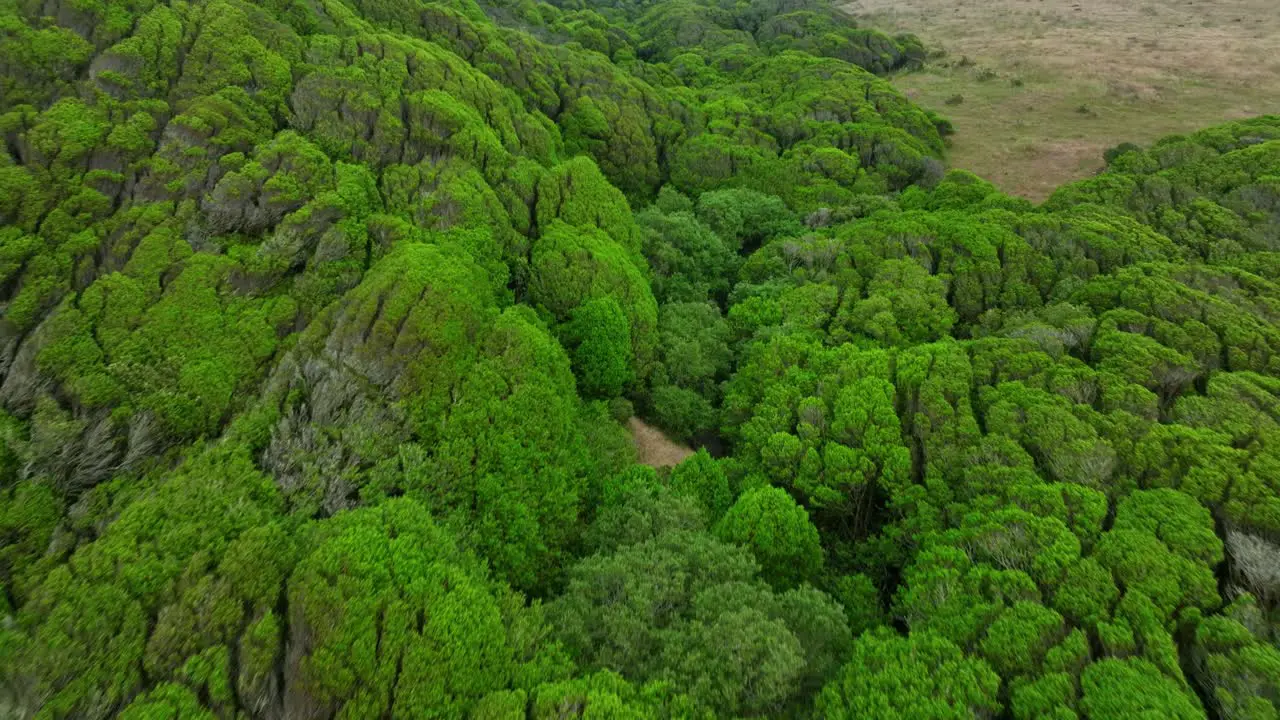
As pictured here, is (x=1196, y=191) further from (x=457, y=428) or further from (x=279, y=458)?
(x=279, y=458)

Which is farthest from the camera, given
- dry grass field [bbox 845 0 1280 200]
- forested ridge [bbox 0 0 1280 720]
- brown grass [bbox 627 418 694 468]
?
dry grass field [bbox 845 0 1280 200]

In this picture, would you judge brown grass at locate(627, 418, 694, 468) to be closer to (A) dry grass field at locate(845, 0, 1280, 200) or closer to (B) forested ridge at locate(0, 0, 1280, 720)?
(B) forested ridge at locate(0, 0, 1280, 720)

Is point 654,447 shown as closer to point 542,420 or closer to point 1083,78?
point 542,420

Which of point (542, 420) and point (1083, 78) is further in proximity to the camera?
point (1083, 78)

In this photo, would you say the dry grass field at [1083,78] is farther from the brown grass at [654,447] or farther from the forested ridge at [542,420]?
the brown grass at [654,447]

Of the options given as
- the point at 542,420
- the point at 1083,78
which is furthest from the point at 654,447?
the point at 1083,78

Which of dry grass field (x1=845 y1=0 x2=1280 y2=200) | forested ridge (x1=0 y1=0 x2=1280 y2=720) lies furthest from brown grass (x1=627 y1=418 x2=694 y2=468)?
dry grass field (x1=845 y1=0 x2=1280 y2=200)

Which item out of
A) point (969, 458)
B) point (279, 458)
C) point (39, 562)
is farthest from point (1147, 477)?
point (39, 562)
